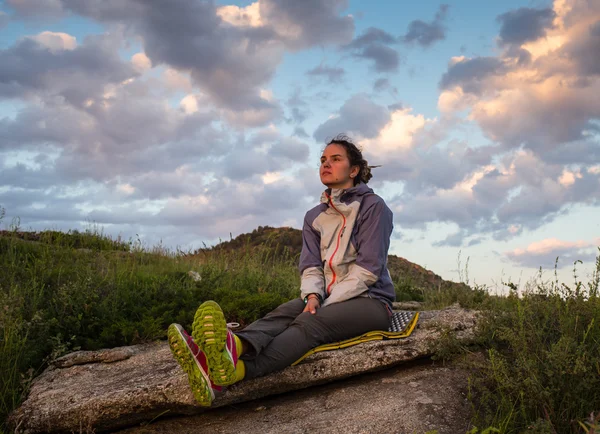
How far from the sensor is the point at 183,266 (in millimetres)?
10305

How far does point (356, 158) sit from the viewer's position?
221 inches

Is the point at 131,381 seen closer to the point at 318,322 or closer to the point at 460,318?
the point at 318,322

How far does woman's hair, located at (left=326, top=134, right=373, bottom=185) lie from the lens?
5589mm

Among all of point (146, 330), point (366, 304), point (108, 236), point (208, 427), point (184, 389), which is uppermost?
point (108, 236)

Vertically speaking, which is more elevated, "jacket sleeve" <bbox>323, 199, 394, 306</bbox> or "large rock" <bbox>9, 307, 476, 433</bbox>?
"jacket sleeve" <bbox>323, 199, 394, 306</bbox>

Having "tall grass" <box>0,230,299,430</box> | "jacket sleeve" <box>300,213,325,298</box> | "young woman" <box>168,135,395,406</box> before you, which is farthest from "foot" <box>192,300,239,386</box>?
"tall grass" <box>0,230,299,430</box>

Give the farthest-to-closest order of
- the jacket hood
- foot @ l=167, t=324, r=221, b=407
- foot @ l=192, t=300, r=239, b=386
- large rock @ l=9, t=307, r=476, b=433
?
the jacket hood → large rock @ l=9, t=307, r=476, b=433 → foot @ l=167, t=324, r=221, b=407 → foot @ l=192, t=300, r=239, b=386

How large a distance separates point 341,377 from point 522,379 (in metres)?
1.58

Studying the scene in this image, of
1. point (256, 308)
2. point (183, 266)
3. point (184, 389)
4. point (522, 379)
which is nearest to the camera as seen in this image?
point (522, 379)

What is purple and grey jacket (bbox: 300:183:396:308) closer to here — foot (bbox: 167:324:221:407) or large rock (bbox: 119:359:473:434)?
large rock (bbox: 119:359:473:434)

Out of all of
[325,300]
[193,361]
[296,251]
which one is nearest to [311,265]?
[325,300]

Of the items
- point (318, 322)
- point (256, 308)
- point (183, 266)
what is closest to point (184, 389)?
point (318, 322)

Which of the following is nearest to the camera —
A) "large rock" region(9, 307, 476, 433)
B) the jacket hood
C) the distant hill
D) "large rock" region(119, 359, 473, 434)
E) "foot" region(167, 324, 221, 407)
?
"foot" region(167, 324, 221, 407)

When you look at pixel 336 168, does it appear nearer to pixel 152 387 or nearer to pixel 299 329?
pixel 299 329
